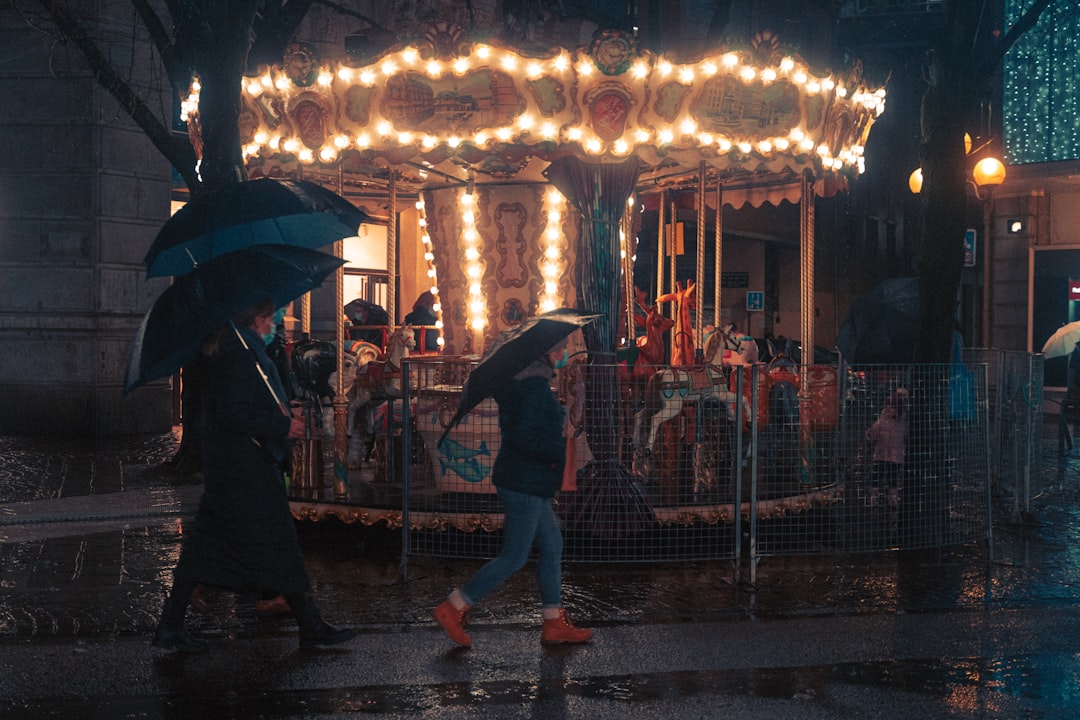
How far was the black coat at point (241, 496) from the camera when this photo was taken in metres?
6.41

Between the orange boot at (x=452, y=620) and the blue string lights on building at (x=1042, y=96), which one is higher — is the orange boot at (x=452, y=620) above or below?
below

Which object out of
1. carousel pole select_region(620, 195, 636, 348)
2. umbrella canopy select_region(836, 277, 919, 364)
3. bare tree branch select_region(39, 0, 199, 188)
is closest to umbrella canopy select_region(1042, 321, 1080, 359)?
carousel pole select_region(620, 195, 636, 348)

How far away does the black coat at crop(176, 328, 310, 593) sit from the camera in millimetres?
6406

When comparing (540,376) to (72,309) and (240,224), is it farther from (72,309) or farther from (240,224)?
(72,309)

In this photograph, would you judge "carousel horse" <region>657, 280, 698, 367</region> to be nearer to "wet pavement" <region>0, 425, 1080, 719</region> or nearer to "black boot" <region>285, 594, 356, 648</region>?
"wet pavement" <region>0, 425, 1080, 719</region>

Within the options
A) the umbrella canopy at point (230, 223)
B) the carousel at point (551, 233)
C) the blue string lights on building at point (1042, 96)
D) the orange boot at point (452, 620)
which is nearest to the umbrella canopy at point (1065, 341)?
the carousel at point (551, 233)

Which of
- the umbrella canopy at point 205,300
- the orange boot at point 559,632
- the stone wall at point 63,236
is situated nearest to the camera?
the umbrella canopy at point 205,300

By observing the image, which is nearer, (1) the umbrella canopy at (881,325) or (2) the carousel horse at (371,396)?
(2) the carousel horse at (371,396)

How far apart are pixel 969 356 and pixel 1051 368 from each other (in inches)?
621

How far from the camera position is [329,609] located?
25.2ft

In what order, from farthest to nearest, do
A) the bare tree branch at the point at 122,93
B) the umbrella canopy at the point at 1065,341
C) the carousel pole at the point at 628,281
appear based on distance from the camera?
the umbrella canopy at the point at 1065,341 → the bare tree branch at the point at 122,93 → the carousel pole at the point at 628,281

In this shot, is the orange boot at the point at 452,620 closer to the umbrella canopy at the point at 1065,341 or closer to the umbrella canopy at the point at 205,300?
the umbrella canopy at the point at 205,300

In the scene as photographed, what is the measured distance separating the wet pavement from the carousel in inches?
25.3

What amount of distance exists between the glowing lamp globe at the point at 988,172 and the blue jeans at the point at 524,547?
525 inches
